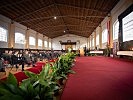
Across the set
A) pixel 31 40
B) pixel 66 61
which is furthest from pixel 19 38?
pixel 66 61

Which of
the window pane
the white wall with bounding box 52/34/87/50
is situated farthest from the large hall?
the white wall with bounding box 52/34/87/50

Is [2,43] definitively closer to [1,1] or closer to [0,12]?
[0,12]

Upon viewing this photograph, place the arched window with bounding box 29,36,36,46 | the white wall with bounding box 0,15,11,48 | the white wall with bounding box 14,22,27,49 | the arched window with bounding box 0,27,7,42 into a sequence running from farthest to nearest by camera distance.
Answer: the arched window with bounding box 29,36,36,46
the white wall with bounding box 14,22,27,49
the arched window with bounding box 0,27,7,42
the white wall with bounding box 0,15,11,48

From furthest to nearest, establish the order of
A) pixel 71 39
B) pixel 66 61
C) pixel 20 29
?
pixel 71 39, pixel 20 29, pixel 66 61

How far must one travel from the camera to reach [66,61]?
12.9 ft

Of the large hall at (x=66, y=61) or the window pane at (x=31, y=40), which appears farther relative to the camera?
the window pane at (x=31, y=40)

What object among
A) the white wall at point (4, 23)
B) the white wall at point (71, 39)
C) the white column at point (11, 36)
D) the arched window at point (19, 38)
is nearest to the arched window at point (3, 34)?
the white wall at point (4, 23)

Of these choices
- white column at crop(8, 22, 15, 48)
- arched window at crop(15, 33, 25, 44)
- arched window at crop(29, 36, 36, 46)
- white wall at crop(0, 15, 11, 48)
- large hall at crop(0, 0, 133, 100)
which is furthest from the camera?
arched window at crop(29, 36, 36, 46)

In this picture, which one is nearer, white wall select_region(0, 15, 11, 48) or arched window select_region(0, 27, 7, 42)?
white wall select_region(0, 15, 11, 48)

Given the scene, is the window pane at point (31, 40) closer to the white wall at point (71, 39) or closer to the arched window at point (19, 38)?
the arched window at point (19, 38)

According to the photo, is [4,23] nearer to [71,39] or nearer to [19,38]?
[19,38]

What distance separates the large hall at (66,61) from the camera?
→ 57.4 inches

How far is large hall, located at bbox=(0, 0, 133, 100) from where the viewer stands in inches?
57.4

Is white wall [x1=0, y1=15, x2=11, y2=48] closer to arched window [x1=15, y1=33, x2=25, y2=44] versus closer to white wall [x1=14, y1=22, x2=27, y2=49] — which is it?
white wall [x1=14, y1=22, x2=27, y2=49]
